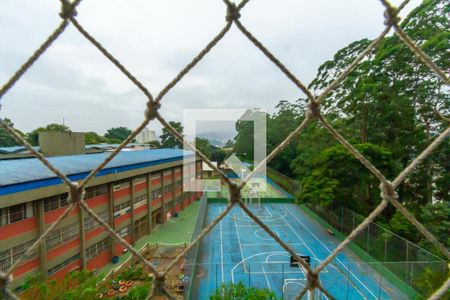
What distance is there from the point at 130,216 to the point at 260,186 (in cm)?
812

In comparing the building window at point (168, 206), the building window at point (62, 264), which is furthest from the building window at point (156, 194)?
the building window at point (62, 264)

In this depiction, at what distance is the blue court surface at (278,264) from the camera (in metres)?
6.03

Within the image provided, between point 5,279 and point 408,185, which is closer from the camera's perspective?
point 5,279

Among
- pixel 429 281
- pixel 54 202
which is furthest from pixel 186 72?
pixel 54 202

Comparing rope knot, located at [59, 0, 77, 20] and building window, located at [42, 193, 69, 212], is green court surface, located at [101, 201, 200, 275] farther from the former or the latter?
rope knot, located at [59, 0, 77, 20]

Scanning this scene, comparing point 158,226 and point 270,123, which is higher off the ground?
point 270,123

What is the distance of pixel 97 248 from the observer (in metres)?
6.98

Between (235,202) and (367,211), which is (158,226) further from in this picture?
(235,202)

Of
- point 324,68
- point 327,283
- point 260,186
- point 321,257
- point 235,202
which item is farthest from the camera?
point 260,186

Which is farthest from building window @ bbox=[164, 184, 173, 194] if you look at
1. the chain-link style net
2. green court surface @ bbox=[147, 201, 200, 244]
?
the chain-link style net

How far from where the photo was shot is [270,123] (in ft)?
70.1

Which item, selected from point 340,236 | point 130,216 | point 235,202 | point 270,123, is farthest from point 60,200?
point 270,123

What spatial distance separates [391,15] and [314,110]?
1.13ft

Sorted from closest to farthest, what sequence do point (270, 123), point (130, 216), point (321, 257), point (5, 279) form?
1. point (5, 279)
2. point (321, 257)
3. point (130, 216)
4. point (270, 123)
